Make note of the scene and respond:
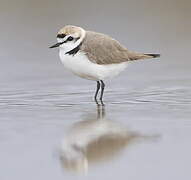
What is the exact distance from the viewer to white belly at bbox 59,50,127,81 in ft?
27.5

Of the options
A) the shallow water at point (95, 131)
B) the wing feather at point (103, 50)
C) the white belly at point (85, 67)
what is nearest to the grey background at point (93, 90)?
the shallow water at point (95, 131)

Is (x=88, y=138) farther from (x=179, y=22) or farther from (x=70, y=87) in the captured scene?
(x=179, y=22)

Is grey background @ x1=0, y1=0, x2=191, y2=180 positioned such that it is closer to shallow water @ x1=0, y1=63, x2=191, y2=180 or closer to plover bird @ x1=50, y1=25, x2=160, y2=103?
shallow water @ x1=0, y1=63, x2=191, y2=180

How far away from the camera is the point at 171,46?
1259 cm

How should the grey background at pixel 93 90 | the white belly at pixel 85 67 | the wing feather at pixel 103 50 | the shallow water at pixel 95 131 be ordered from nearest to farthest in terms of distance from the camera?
the shallow water at pixel 95 131, the grey background at pixel 93 90, the white belly at pixel 85 67, the wing feather at pixel 103 50

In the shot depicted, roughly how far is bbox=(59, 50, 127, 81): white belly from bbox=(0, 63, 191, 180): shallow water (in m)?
0.30

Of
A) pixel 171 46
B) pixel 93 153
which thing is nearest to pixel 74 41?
pixel 93 153

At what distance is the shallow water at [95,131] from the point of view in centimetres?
571

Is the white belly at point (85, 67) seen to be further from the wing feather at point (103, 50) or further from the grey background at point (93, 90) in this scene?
the grey background at point (93, 90)

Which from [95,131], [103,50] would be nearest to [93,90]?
[103,50]

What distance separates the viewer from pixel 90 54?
850 centimetres

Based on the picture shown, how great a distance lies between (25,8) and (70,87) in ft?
18.7

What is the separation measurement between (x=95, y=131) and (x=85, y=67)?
170 cm

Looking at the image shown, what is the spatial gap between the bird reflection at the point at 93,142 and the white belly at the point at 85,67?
3.42 ft
